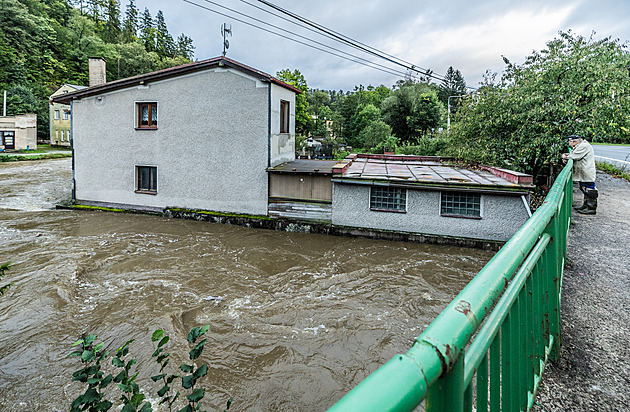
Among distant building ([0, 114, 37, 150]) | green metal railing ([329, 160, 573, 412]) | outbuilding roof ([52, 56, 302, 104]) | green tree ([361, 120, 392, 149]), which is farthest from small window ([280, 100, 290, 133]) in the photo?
distant building ([0, 114, 37, 150])

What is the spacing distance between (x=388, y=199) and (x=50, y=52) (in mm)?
71251

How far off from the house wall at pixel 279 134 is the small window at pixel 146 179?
5.65 metres

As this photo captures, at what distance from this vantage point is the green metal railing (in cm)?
72

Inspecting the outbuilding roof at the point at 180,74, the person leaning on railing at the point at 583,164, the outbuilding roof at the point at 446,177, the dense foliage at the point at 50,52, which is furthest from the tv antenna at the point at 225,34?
the dense foliage at the point at 50,52

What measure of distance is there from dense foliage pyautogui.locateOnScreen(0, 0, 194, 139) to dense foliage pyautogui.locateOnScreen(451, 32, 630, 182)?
57.8 metres

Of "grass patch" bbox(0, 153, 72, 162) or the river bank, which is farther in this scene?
"grass patch" bbox(0, 153, 72, 162)

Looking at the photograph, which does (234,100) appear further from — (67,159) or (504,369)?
(67,159)

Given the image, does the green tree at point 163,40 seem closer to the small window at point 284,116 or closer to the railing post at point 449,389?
the small window at point 284,116

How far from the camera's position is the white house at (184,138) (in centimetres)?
1543

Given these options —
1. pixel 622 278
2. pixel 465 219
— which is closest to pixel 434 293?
pixel 465 219

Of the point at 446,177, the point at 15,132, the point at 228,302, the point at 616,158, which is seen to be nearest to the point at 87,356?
the point at 228,302

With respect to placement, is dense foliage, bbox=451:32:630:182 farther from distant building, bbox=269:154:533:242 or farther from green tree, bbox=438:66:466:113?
green tree, bbox=438:66:466:113

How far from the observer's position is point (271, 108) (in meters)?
15.2

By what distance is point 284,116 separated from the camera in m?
17.2
